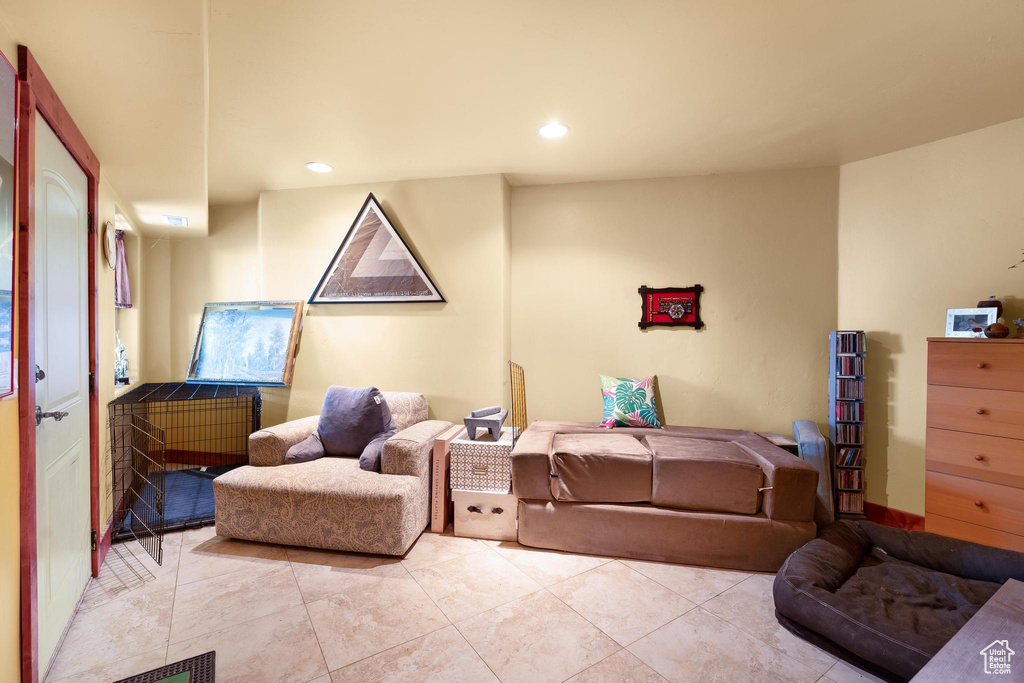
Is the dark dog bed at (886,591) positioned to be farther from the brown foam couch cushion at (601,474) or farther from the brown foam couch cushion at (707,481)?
the brown foam couch cushion at (601,474)

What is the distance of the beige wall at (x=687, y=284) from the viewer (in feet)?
10.4

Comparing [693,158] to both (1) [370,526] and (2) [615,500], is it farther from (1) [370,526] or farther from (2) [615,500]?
(1) [370,526]

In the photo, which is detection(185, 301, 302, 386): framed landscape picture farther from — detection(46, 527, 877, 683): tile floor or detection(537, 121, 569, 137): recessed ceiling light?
detection(537, 121, 569, 137): recessed ceiling light

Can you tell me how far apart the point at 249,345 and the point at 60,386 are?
194 cm

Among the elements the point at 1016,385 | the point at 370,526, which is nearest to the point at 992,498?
the point at 1016,385

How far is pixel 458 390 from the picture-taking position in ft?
11.2

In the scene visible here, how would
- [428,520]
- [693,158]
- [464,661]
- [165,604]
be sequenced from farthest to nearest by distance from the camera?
[693,158]
[428,520]
[165,604]
[464,661]

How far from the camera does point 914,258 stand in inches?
110

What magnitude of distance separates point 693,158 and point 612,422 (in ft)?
6.49

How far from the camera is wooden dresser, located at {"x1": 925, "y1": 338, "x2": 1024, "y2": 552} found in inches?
86.7

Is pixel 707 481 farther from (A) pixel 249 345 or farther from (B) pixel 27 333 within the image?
(A) pixel 249 345

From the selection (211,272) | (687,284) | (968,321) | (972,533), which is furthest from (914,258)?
(211,272)

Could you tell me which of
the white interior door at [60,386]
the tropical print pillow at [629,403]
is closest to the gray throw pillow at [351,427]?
the white interior door at [60,386]

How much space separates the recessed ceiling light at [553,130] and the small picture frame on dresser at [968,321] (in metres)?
2.57
